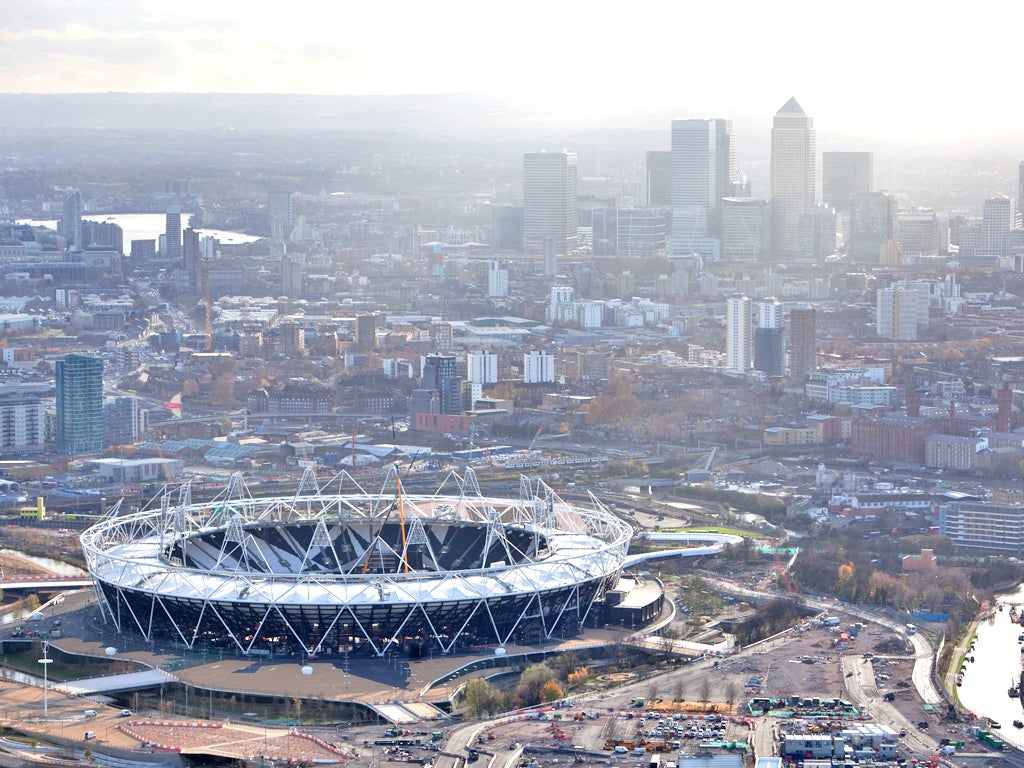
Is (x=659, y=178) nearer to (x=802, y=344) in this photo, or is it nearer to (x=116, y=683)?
(x=802, y=344)

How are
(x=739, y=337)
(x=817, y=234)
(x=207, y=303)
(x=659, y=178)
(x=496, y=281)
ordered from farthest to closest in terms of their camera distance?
(x=659, y=178)
(x=817, y=234)
(x=496, y=281)
(x=207, y=303)
(x=739, y=337)

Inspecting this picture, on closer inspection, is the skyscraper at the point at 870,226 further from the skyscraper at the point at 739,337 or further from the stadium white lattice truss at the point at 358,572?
the stadium white lattice truss at the point at 358,572

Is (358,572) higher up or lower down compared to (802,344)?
lower down

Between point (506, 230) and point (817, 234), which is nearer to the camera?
point (817, 234)

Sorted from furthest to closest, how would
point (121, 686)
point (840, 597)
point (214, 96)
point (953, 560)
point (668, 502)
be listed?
point (214, 96), point (668, 502), point (953, 560), point (840, 597), point (121, 686)

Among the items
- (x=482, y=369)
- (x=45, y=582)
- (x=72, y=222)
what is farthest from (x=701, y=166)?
(x=45, y=582)

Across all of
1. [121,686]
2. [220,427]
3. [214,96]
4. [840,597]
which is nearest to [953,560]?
[840,597]

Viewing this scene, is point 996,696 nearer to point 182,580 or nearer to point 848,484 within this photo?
point 182,580
